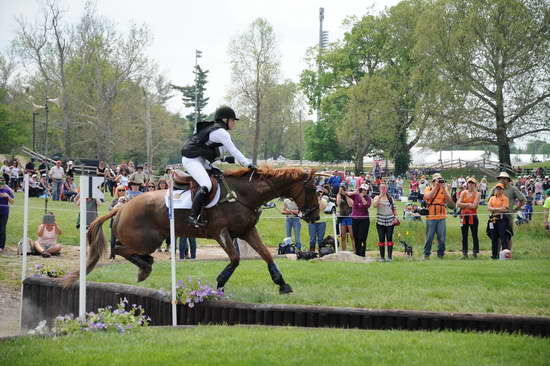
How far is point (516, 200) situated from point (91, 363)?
13.5 meters

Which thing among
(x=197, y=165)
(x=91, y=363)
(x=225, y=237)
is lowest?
(x=91, y=363)

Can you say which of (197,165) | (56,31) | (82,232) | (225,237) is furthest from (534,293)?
(56,31)

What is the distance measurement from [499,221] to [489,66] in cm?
3091

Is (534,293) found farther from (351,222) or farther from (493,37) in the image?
(493,37)

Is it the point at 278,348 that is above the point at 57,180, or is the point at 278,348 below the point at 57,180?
below

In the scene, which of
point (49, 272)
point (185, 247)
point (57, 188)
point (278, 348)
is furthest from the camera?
point (57, 188)

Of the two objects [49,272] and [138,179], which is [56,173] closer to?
[138,179]

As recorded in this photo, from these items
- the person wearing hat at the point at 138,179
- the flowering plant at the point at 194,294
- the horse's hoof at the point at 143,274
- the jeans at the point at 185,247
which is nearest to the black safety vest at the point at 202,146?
the flowering plant at the point at 194,294

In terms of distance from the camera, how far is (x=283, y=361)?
587cm

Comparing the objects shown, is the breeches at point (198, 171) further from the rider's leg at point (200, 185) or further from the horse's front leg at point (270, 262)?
the horse's front leg at point (270, 262)

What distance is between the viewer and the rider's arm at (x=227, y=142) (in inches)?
369

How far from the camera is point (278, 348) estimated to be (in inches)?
251

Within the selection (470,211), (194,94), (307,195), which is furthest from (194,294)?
(194,94)

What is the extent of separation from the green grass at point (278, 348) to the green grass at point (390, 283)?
1423mm
